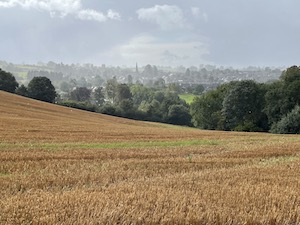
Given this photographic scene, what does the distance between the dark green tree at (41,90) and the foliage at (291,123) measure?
6485 centimetres

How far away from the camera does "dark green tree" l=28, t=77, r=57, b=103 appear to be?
10750 centimetres

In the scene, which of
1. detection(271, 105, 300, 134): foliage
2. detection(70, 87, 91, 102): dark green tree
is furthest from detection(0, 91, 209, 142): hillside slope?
detection(70, 87, 91, 102): dark green tree

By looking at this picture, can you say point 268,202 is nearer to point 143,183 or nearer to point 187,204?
point 187,204

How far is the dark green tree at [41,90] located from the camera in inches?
4232

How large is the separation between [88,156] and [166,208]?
32.1 feet

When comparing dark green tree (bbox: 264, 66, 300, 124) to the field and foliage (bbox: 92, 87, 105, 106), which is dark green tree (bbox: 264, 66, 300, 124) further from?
foliage (bbox: 92, 87, 105, 106)

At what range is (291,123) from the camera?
69.9 meters

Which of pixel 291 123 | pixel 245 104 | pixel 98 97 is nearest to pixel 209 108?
pixel 245 104

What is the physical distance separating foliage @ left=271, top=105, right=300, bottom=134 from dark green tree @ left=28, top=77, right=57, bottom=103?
213 ft

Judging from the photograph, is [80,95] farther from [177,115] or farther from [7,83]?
[7,83]

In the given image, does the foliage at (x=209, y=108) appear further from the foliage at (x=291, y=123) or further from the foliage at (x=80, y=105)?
the foliage at (x=80, y=105)

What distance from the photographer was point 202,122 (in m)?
102

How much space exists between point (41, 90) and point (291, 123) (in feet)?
225

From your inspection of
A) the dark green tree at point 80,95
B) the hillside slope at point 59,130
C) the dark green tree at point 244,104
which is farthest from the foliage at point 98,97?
the hillside slope at point 59,130
